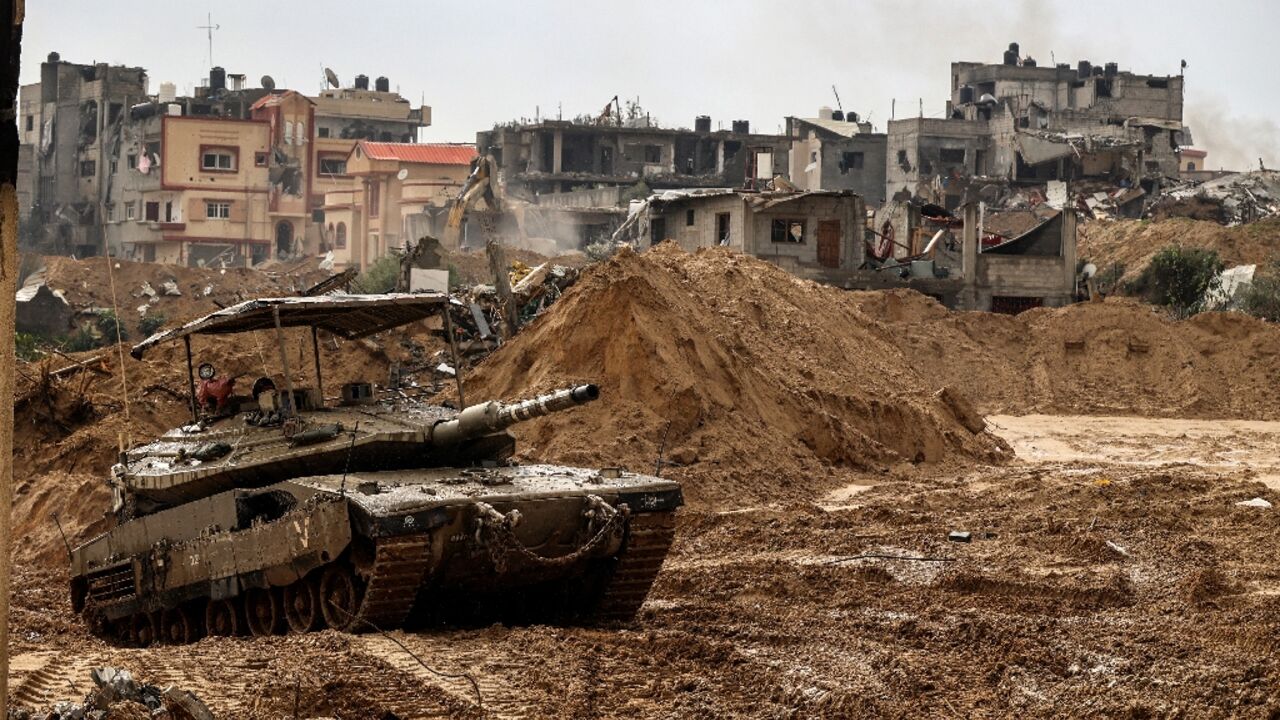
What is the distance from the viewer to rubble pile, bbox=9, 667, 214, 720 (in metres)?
8.24

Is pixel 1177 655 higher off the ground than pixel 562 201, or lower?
lower

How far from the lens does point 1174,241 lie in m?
53.5

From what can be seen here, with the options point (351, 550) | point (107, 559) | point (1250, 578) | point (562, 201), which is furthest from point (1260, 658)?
point (562, 201)

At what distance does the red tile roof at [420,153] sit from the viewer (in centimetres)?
6506

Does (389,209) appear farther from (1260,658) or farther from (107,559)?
(1260,658)

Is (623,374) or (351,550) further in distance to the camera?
(623,374)

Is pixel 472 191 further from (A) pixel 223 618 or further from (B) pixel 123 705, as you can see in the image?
(B) pixel 123 705

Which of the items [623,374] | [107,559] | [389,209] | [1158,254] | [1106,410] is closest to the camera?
[107,559]

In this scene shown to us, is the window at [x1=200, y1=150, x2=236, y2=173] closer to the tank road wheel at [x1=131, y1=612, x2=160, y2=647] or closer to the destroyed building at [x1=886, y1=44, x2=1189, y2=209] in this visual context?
the destroyed building at [x1=886, y1=44, x2=1189, y2=209]

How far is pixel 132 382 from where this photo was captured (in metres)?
25.0

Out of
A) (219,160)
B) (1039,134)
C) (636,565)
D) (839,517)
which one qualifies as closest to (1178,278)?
(1039,134)

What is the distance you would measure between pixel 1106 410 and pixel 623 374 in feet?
45.0

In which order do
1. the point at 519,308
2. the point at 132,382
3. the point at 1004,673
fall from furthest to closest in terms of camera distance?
the point at 519,308
the point at 132,382
the point at 1004,673

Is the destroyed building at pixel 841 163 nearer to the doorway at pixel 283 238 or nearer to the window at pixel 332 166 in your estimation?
the window at pixel 332 166
